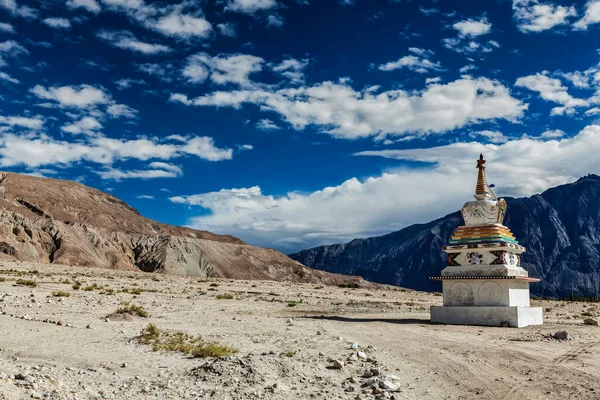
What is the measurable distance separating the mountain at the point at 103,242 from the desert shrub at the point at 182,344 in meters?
61.4

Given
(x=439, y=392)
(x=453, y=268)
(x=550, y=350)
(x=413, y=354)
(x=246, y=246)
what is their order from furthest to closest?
(x=246, y=246) < (x=453, y=268) < (x=550, y=350) < (x=413, y=354) < (x=439, y=392)

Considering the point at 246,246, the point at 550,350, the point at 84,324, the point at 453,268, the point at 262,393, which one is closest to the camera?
the point at 262,393

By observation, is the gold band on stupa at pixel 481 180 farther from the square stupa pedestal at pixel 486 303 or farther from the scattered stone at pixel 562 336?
the scattered stone at pixel 562 336

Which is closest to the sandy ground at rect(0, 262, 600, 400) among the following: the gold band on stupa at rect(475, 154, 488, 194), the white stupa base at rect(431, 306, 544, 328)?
the white stupa base at rect(431, 306, 544, 328)

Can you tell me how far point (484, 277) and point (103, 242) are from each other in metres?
81.7

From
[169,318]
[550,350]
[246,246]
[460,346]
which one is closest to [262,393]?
[460,346]

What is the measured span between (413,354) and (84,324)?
9.80 meters

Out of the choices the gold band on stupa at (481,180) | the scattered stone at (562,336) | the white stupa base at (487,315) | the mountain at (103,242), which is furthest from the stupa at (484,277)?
the mountain at (103,242)

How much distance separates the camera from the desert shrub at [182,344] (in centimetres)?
1262

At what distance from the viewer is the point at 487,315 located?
861 inches

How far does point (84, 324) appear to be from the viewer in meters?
16.9

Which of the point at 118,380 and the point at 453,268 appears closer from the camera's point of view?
the point at 118,380

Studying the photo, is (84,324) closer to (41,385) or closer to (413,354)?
(41,385)

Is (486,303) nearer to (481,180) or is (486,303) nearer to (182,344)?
(481,180)
